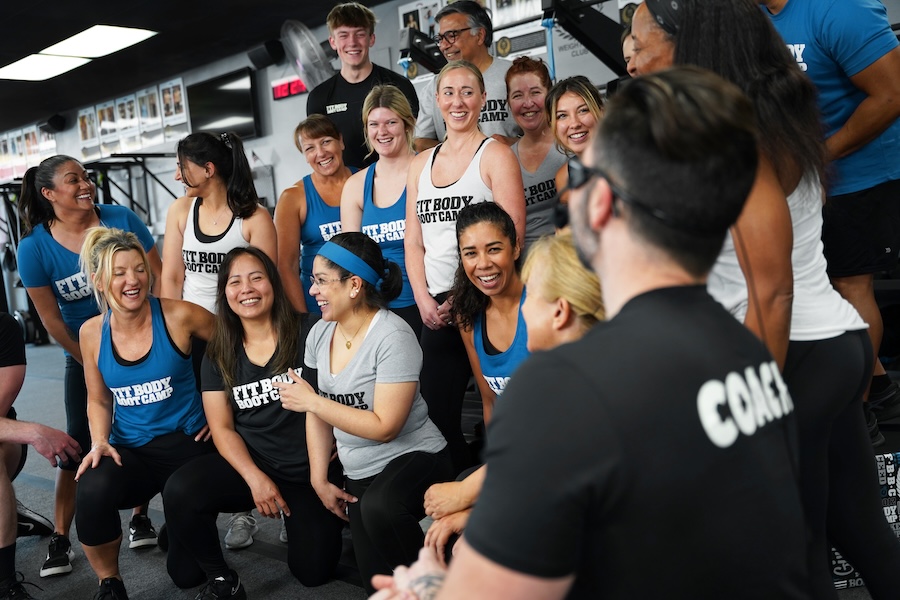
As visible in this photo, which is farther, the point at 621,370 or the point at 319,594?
the point at 319,594

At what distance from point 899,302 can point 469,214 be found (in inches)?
126

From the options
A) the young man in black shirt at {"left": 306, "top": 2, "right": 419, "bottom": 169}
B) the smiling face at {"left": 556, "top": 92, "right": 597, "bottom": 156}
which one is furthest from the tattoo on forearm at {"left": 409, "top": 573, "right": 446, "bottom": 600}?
the young man in black shirt at {"left": 306, "top": 2, "right": 419, "bottom": 169}

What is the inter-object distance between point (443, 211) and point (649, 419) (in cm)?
180

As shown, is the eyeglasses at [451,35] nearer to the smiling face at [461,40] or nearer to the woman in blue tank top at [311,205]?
the smiling face at [461,40]

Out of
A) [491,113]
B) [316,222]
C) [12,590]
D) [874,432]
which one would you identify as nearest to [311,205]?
[316,222]

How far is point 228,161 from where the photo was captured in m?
3.06

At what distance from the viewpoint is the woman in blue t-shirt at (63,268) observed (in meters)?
2.99

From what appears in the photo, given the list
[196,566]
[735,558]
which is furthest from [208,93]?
[735,558]

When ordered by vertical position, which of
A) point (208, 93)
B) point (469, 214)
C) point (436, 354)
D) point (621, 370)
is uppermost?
point (208, 93)

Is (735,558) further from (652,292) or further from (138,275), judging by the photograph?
(138,275)

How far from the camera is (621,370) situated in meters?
0.73

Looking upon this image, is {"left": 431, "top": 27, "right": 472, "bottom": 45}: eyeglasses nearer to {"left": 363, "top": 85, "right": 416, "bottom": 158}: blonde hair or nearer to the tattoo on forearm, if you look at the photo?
{"left": 363, "top": 85, "right": 416, "bottom": 158}: blonde hair

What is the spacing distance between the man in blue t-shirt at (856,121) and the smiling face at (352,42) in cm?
176

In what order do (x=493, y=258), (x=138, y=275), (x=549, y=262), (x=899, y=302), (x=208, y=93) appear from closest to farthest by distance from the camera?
(x=549, y=262) → (x=493, y=258) → (x=138, y=275) → (x=899, y=302) → (x=208, y=93)
